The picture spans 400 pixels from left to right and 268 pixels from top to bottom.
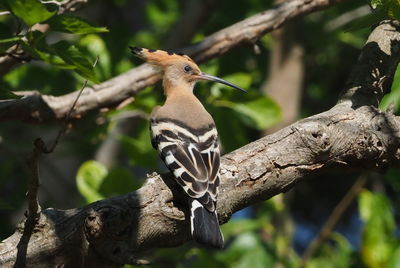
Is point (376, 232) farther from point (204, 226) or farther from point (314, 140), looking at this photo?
point (204, 226)

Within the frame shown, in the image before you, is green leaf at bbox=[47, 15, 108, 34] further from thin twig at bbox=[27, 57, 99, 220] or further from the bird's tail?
the bird's tail

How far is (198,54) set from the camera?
155 inches

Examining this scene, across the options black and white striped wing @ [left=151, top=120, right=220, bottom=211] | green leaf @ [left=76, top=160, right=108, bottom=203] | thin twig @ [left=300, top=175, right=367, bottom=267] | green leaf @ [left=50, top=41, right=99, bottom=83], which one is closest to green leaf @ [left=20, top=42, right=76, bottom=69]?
green leaf @ [left=50, top=41, right=99, bottom=83]

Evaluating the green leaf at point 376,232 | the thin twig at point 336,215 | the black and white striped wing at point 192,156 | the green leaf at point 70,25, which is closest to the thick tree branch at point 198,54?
the black and white striped wing at point 192,156

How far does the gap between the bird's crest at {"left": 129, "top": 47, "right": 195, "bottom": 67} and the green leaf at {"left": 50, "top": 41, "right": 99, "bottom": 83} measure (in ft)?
4.81

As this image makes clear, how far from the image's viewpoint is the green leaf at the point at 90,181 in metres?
3.87

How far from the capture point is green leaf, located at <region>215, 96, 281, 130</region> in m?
4.30

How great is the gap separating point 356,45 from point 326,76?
2.79ft

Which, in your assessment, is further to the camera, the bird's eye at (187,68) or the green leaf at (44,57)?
the bird's eye at (187,68)

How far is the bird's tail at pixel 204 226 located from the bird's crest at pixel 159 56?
4.86 feet

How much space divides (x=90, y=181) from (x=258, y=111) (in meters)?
1.00

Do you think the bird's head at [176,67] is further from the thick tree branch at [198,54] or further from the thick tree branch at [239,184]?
the thick tree branch at [239,184]

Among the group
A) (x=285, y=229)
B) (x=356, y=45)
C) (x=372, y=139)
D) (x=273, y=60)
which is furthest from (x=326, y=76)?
(x=372, y=139)

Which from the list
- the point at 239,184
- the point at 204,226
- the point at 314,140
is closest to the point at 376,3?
the point at 314,140
